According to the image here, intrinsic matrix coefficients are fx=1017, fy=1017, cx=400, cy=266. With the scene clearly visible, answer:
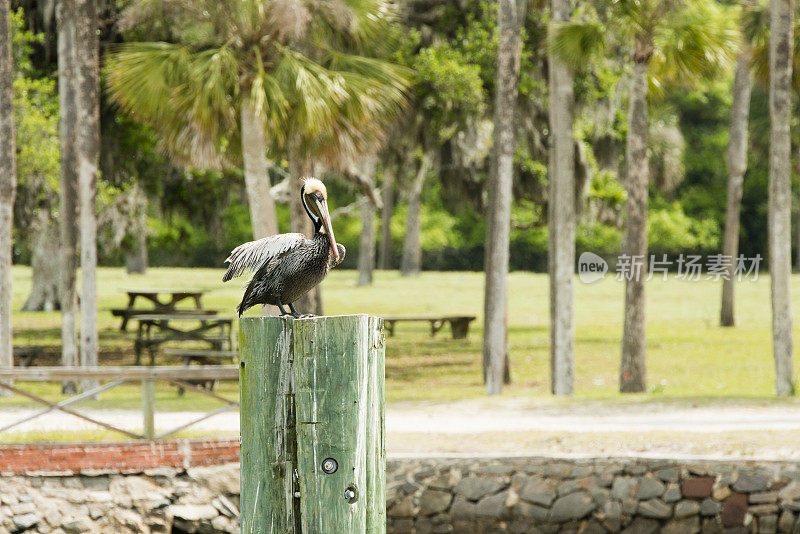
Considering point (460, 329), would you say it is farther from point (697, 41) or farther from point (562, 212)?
point (697, 41)

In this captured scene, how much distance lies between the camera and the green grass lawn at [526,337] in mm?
15305

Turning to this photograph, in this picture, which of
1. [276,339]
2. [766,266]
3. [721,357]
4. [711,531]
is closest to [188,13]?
[711,531]

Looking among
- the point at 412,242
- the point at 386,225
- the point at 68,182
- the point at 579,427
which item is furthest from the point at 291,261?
the point at 386,225

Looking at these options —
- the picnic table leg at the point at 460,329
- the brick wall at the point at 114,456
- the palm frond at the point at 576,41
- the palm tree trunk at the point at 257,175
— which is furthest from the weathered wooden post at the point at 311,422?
the picnic table leg at the point at 460,329

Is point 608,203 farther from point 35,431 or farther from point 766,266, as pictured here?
point 766,266

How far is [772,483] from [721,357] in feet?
34.4

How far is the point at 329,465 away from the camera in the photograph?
3.68 metres

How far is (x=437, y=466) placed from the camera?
923 cm

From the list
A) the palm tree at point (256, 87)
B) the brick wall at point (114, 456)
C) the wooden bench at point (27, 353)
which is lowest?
the brick wall at point (114, 456)

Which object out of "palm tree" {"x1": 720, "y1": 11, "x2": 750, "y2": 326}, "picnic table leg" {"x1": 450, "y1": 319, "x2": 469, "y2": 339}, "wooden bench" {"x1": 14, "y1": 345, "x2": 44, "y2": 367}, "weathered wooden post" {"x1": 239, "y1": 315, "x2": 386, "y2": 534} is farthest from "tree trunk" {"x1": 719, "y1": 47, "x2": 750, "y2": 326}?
"weathered wooden post" {"x1": 239, "y1": 315, "x2": 386, "y2": 534}

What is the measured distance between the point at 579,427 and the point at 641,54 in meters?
5.77

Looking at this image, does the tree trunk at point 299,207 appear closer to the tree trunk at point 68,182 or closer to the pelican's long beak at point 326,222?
the tree trunk at point 68,182

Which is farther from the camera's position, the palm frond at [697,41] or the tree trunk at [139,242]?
the tree trunk at [139,242]

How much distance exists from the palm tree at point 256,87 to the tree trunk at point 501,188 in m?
1.54
